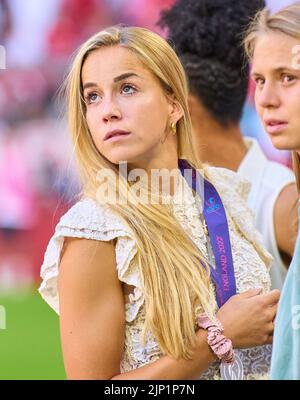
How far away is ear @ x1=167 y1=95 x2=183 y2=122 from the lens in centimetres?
244

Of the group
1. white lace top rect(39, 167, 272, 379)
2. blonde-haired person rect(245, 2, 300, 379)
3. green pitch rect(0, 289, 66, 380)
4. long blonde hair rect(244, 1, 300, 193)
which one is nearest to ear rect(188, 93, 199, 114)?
white lace top rect(39, 167, 272, 379)

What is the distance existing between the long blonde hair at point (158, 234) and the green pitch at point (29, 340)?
131 inches

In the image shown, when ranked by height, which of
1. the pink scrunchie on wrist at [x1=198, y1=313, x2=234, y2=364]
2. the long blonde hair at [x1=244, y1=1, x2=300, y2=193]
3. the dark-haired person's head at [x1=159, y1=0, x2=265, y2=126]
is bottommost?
the pink scrunchie on wrist at [x1=198, y1=313, x2=234, y2=364]

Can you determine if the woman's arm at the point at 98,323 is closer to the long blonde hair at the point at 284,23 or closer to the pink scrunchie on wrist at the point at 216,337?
the pink scrunchie on wrist at the point at 216,337

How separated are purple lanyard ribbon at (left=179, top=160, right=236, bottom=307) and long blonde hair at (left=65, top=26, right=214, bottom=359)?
0.04 metres

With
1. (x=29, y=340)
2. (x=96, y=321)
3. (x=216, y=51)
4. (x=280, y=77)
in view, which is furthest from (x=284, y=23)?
(x=29, y=340)

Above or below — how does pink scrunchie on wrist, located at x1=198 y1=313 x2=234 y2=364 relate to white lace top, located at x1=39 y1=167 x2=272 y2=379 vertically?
below

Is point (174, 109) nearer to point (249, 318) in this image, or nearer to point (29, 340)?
point (249, 318)

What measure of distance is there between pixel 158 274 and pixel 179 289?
64 millimetres

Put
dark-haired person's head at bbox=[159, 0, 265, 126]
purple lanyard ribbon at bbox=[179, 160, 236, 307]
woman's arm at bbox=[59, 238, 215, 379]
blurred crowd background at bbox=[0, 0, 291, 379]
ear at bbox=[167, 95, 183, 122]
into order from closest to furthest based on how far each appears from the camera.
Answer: woman's arm at bbox=[59, 238, 215, 379] < purple lanyard ribbon at bbox=[179, 160, 236, 307] < ear at bbox=[167, 95, 183, 122] < dark-haired person's head at bbox=[159, 0, 265, 126] < blurred crowd background at bbox=[0, 0, 291, 379]

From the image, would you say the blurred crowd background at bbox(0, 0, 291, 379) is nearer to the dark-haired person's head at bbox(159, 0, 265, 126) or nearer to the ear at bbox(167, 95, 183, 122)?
the dark-haired person's head at bbox(159, 0, 265, 126)

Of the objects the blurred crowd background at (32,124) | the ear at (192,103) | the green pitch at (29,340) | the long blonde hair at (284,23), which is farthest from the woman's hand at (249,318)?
the blurred crowd background at (32,124)
